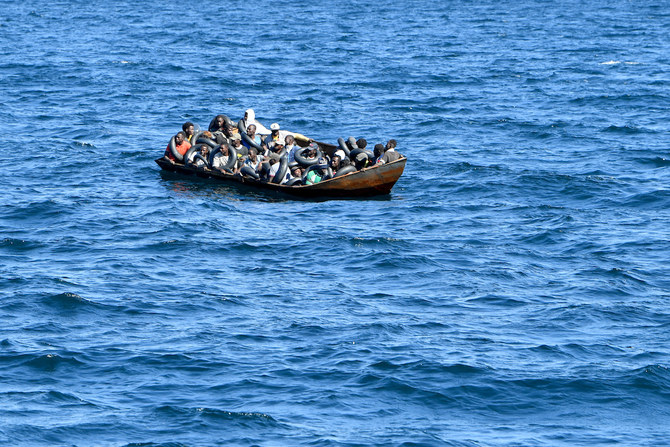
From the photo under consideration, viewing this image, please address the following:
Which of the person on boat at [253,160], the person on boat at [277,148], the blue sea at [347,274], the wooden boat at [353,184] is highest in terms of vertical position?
the person on boat at [277,148]

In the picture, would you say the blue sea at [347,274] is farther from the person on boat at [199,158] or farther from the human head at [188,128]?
the human head at [188,128]

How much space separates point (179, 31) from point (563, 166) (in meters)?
49.3

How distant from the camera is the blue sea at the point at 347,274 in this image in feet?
64.7

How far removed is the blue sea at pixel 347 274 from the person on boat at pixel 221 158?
0.95 metres

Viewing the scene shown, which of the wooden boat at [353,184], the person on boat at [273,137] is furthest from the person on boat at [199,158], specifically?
the person on boat at [273,137]

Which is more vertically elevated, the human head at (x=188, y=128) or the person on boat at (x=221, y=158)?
the human head at (x=188, y=128)

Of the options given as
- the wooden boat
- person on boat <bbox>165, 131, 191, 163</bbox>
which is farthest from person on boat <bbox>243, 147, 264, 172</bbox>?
person on boat <bbox>165, 131, 191, 163</bbox>

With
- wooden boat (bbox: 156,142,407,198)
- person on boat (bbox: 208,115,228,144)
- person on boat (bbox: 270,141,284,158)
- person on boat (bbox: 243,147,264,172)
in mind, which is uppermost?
person on boat (bbox: 208,115,228,144)

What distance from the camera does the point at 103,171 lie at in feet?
125

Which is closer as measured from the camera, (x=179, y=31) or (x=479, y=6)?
(x=179, y=31)

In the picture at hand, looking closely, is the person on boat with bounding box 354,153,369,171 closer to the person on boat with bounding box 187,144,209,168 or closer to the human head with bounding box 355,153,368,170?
the human head with bounding box 355,153,368,170

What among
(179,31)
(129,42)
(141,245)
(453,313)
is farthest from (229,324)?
(179,31)

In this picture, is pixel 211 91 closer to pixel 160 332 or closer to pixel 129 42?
pixel 129 42

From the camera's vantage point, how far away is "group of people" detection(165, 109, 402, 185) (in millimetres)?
33719
